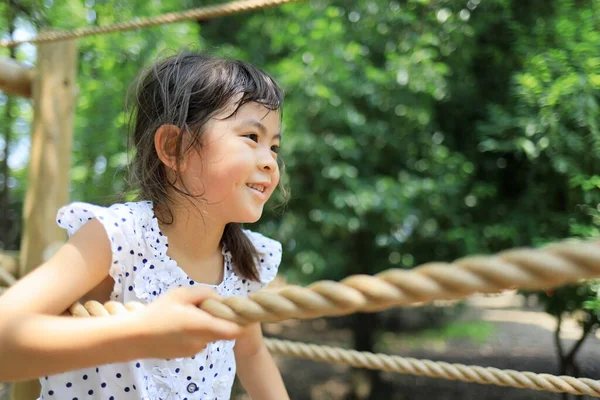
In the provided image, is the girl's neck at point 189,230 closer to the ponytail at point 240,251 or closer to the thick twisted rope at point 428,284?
the ponytail at point 240,251

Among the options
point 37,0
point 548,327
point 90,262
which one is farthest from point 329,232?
point 90,262

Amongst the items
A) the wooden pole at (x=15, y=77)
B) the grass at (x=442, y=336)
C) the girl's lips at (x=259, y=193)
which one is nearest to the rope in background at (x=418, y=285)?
the girl's lips at (x=259, y=193)

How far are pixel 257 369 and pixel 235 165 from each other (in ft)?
1.20

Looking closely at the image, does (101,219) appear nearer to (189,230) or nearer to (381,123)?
(189,230)

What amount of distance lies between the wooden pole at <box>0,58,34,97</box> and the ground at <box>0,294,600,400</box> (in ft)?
3.14

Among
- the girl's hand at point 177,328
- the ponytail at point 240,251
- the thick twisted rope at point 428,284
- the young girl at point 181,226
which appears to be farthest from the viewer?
the ponytail at point 240,251

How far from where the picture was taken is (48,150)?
1.35m

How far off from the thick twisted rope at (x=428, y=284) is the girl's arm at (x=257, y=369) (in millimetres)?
420

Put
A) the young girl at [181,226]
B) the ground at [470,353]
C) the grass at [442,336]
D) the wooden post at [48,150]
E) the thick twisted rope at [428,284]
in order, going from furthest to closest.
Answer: the grass at [442,336], the ground at [470,353], the wooden post at [48,150], the young girl at [181,226], the thick twisted rope at [428,284]

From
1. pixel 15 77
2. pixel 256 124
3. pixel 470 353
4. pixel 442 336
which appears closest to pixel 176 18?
pixel 15 77

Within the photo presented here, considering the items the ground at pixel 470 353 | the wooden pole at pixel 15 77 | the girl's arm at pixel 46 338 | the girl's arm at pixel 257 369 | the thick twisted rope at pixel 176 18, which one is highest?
the thick twisted rope at pixel 176 18

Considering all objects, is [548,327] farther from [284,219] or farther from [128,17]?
[128,17]

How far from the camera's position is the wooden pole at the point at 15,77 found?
1.32 meters

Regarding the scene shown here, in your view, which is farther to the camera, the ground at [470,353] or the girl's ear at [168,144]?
the ground at [470,353]
